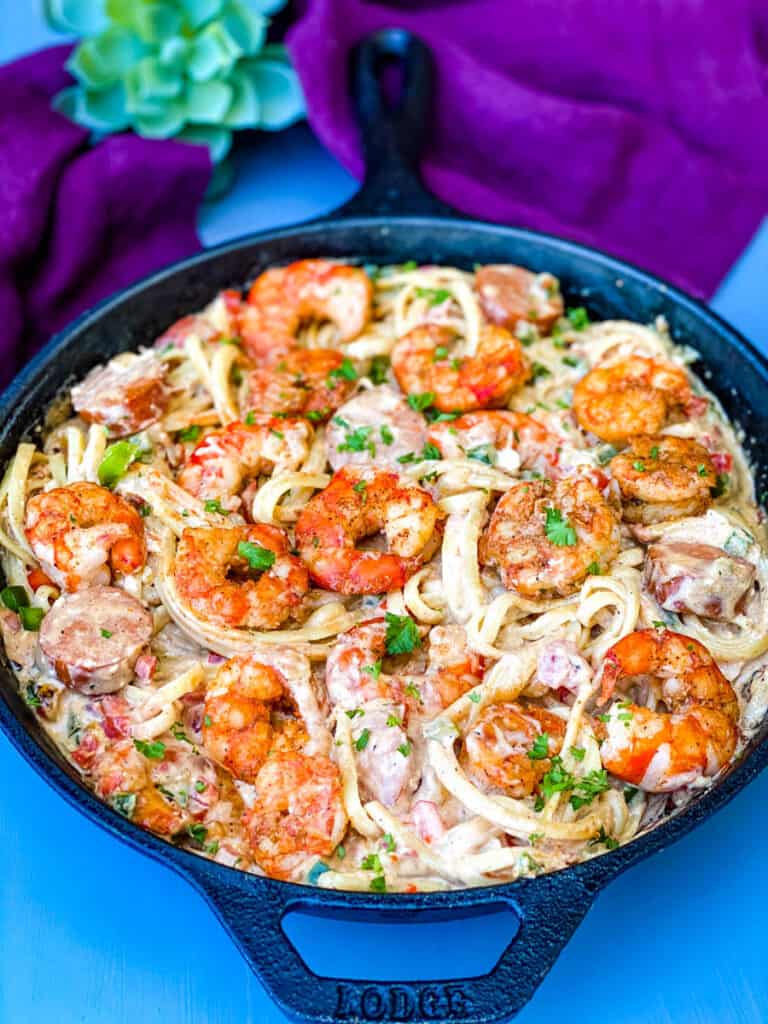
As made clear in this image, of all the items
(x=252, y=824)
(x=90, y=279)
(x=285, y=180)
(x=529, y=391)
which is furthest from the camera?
(x=285, y=180)

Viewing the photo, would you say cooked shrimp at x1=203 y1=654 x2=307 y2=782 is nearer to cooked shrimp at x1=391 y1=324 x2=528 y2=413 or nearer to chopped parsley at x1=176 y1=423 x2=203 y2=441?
Answer: chopped parsley at x1=176 y1=423 x2=203 y2=441

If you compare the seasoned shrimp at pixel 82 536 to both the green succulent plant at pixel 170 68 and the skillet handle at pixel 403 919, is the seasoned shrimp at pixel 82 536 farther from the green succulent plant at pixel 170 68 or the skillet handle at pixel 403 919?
the green succulent plant at pixel 170 68

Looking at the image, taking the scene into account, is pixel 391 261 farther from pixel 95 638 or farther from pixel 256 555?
pixel 95 638

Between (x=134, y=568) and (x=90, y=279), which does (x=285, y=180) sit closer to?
(x=90, y=279)

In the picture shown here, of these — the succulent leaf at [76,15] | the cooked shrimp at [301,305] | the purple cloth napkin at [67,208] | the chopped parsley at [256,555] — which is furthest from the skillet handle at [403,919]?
the succulent leaf at [76,15]

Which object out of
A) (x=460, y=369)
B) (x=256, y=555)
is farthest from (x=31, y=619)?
(x=460, y=369)

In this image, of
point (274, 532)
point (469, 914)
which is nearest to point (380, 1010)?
point (469, 914)
